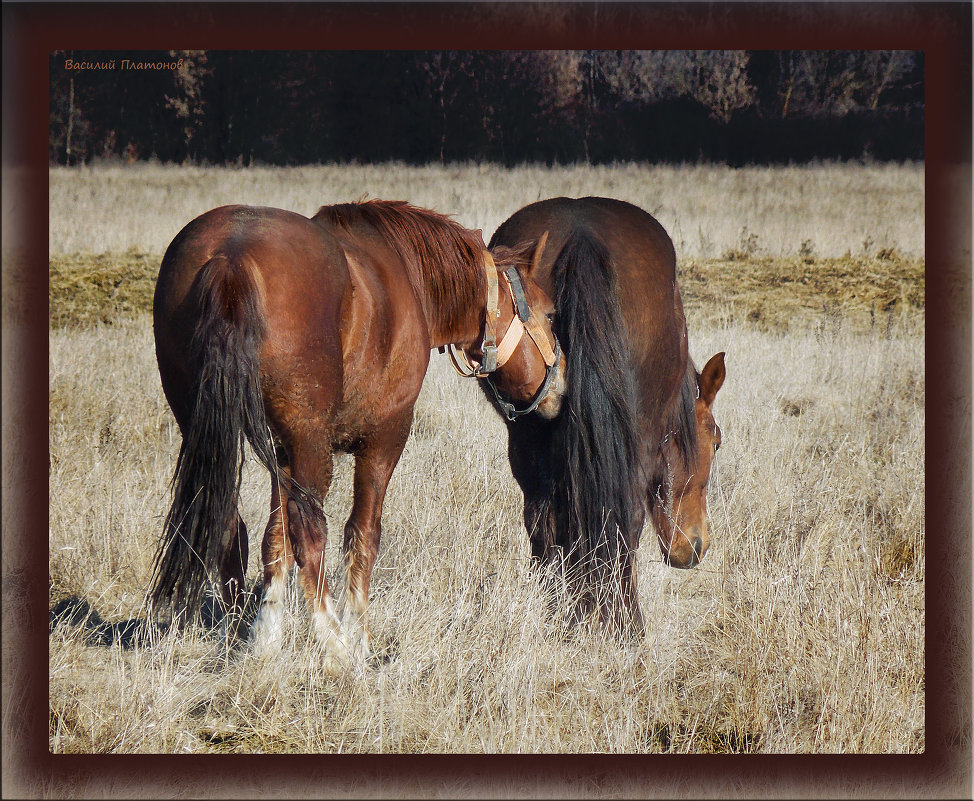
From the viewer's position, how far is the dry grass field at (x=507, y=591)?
2.73m

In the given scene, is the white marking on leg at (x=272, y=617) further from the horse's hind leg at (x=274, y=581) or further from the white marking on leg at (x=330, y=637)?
the white marking on leg at (x=330, y=637)

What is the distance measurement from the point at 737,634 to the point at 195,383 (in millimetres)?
2185

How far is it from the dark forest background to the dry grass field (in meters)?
1.20

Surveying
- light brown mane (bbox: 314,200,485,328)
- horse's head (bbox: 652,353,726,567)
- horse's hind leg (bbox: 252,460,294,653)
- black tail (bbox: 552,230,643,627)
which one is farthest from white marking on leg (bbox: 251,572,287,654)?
horse's head (bbox: 652,353,726,567)

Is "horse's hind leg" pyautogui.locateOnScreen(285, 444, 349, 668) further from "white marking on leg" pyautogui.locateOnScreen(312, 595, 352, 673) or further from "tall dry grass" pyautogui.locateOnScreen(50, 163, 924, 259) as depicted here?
"tall dry grass" pyautogui.locateOnScreen(50, 163, 924, 259)

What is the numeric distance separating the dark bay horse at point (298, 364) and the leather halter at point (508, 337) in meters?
0.01

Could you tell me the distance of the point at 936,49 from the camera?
9.53 feet

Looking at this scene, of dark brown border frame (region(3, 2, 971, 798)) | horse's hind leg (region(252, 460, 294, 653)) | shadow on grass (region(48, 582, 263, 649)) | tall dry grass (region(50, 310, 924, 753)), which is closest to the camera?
dark brown border frame (region(3, 2, 971, 798))

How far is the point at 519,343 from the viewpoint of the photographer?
3264 mm

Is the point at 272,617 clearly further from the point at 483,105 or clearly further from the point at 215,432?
the point at 483,105

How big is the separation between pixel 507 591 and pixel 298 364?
1355mm

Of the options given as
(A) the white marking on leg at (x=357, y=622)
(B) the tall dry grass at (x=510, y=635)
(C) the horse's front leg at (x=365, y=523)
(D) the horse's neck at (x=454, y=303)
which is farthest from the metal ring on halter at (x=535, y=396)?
(A) the white marking on leg at (x=357, y=622)

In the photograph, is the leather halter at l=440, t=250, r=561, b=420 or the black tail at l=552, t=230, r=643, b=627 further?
the black tail at l=552, t=230, r=643, b=627

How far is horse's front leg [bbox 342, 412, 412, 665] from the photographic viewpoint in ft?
9.45
